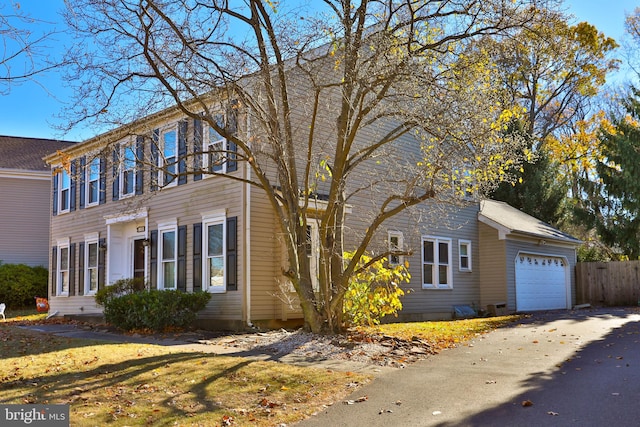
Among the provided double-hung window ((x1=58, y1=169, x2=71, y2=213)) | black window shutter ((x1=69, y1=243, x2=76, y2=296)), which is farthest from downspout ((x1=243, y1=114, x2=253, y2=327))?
double-hung window ((x1=58, y1=169, x2=71, y2=213))

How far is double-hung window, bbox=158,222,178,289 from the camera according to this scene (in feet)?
58.6

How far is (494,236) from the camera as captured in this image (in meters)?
23.3

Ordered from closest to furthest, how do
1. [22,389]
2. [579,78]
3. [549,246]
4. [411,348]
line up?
[22,389] < [411,348] < [549,246] < [579,78]

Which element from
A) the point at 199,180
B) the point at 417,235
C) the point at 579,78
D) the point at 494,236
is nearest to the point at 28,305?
the point at 199,180

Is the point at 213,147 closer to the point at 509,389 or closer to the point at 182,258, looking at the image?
the point at 182,258

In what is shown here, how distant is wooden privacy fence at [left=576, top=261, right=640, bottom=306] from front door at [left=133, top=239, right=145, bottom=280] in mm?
18545

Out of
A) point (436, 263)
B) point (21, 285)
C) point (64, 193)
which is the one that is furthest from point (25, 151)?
point (436, 263)

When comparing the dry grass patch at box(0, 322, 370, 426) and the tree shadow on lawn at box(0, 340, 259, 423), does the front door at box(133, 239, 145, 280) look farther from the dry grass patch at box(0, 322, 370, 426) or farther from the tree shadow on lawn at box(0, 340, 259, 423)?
the tree shadow on lawn at box(0, 340, 259, 423)

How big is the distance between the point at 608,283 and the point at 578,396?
20797 millimetres

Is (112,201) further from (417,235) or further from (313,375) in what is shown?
(313,375)

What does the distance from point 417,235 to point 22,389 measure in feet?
46.2

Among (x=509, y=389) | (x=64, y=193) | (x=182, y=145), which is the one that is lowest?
(x=509, y=389)

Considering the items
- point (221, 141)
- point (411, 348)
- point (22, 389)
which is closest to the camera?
point (22, 389)

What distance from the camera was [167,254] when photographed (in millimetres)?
A: 18234
